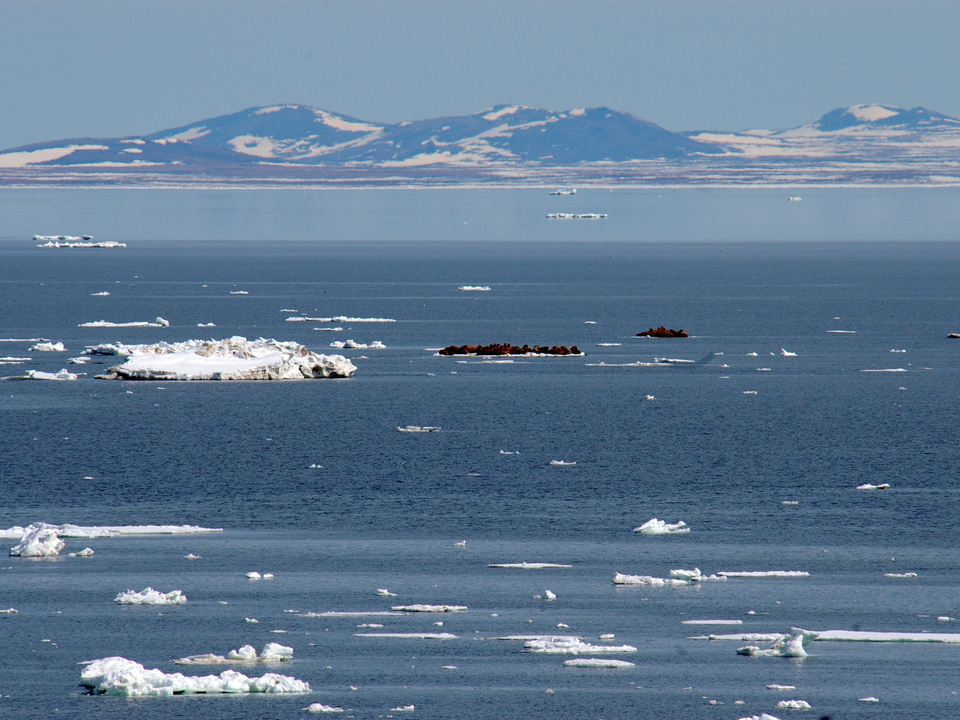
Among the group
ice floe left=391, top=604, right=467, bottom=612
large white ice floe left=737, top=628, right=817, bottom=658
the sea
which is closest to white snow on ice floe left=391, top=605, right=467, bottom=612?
ice floe left=391, top=604, right=467, bottom=612

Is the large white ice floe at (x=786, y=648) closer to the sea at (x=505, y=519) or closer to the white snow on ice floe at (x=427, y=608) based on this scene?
the sea at (x=505, y=519)

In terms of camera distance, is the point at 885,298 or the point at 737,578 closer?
the point at 737,578

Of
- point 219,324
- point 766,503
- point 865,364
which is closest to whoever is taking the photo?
point 766,503

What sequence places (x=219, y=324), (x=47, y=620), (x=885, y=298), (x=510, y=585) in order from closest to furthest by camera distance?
1. (x=47, y=620)
2. (x=510, y=585)
3. (x=219, y=324)
4. (x=885, y=298)

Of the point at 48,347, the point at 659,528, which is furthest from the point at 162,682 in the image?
the point at 48,347

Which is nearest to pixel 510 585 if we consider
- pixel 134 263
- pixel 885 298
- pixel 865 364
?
pixel 865 364

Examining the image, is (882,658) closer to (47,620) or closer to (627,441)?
(47,620)

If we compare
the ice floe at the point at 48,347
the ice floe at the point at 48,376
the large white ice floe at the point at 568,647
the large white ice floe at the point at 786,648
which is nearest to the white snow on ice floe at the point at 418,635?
the large white ice floe at the point at 568,647

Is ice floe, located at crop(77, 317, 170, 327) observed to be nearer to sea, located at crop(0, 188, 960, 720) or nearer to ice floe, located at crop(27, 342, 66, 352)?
sea, located at crop(0, 188, 960, 720)

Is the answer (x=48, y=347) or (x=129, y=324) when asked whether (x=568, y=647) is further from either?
(x=129, y=324)
